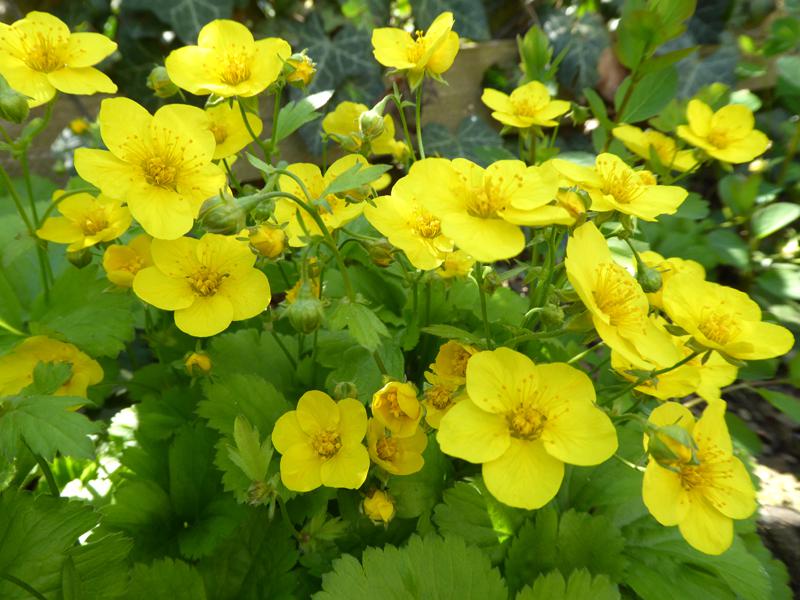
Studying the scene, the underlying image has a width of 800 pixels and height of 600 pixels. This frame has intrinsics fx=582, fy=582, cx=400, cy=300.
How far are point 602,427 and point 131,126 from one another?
0.74m

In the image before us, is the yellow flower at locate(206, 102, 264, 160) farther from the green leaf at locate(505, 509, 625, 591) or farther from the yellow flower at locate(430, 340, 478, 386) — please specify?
the green leaf at locate(505, 509, 625, 591)

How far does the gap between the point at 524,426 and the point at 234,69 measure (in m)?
0.69

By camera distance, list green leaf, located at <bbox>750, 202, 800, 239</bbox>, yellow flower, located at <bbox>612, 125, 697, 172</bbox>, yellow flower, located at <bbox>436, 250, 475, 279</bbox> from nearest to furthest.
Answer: yellow flower, located at <bbox>436, 250, 475, 279</bbox> → yellow flower, located at <bbox>612, 125, 697, 172</bbox> → green leaf, located at <bbox>750, 202, 800, 239</bbox>

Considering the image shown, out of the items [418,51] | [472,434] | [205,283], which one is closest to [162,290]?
[205,283]

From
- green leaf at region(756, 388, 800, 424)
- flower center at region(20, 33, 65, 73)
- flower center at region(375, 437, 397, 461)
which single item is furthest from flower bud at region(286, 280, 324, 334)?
green leaf at region(756, 388, 800, 424)

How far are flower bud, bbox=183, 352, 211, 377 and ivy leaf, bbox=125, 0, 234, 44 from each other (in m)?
1.55

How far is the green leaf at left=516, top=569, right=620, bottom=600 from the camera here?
0.81 metres

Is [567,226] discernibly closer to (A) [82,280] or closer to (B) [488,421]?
(B) [488,421]

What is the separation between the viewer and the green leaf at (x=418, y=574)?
806 mm

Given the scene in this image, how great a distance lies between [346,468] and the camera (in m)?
0.81

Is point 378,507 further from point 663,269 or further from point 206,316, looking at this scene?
point 663,269

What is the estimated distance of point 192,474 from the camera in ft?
3.36

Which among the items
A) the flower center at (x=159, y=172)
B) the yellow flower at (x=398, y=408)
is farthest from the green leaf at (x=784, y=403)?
the flower center at (x=159, y=172)

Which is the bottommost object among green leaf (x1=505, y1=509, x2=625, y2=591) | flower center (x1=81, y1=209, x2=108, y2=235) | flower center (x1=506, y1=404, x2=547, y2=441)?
green leaf (x1=505, y1=509, x2=625, y2=591)
